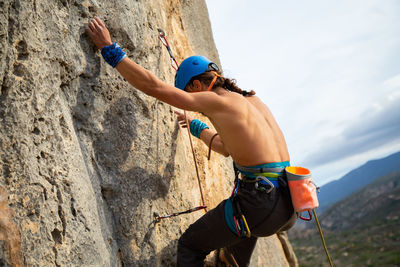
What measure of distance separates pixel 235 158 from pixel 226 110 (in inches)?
20.0

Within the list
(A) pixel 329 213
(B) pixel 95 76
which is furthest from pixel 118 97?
(A) pixel 329 213

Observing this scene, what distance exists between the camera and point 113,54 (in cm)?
324

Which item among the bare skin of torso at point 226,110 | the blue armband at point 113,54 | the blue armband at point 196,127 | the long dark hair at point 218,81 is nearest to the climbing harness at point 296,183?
the bare skin of torso at point 226,110

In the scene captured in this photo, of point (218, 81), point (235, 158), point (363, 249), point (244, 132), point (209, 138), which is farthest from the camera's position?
point (363, 249)

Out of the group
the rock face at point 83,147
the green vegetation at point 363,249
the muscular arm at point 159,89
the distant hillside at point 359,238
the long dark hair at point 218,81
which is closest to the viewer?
the rock face at point 83,147

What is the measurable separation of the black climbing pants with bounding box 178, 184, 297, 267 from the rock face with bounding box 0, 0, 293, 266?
354 mm

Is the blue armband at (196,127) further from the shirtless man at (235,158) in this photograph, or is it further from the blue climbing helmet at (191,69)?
the shirtless man at (235,158)

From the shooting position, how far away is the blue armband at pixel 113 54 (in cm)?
323

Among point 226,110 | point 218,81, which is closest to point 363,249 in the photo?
point 218,81

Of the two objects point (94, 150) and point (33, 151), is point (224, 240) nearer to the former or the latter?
point (94, 150)

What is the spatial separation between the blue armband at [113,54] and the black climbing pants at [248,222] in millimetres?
1710

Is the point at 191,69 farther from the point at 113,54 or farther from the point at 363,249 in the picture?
the point at 363,249

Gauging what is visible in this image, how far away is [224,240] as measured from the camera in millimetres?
3379

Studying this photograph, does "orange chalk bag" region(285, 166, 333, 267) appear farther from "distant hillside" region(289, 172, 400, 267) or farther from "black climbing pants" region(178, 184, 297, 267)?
"distant hillside" region(289, 172, 400, 267)
